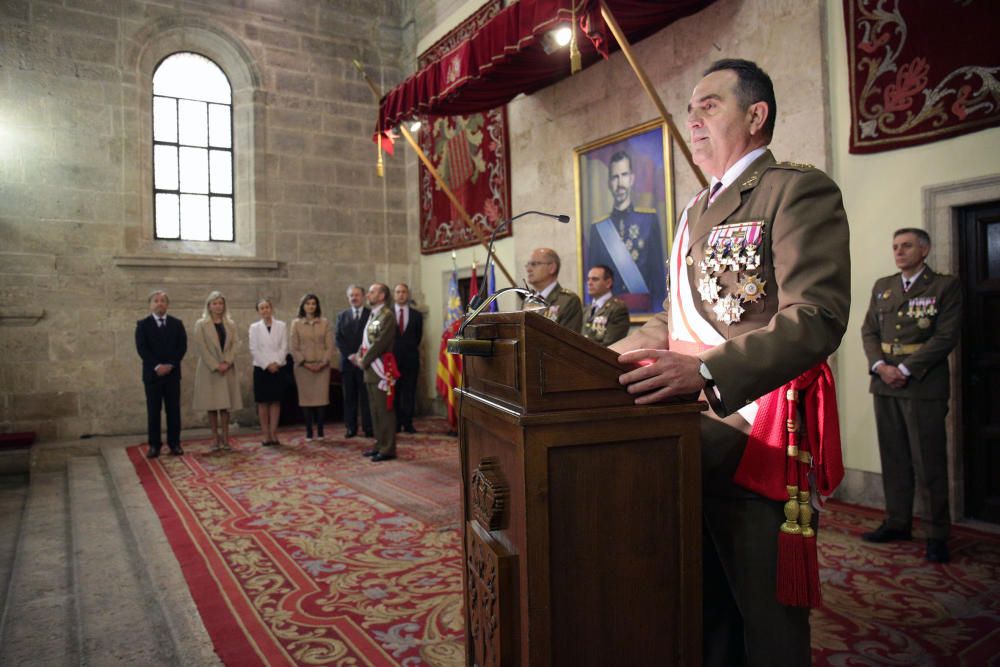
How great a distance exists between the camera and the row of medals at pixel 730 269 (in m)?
1.36

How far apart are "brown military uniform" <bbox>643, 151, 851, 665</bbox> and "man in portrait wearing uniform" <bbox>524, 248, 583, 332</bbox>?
2.94 metres

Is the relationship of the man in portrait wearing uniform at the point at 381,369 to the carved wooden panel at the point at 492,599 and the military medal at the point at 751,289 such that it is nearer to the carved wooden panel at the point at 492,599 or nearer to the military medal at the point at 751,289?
the carved wooden panel at the point at 492,599

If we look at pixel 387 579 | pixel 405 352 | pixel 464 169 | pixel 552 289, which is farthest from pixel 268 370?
pixel 387 579

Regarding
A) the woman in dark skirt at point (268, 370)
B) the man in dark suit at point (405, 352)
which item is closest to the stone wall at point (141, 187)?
the woman in dark skirt at point (268, 370)

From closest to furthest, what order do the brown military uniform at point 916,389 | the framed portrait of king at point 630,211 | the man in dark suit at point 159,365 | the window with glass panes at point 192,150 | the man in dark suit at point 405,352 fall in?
the brown military uniform at point 916,389 < the framed portrait of king at point 630,211 < the man in dark suit at point 159,365 < the man in dark suit at point 405,352 < the window with glass panes at point 192,150

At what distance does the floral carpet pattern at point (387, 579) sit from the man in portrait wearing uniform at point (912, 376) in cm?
30

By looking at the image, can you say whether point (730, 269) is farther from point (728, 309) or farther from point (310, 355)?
point (310, 355)

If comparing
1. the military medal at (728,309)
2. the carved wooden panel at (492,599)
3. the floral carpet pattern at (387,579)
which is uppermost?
the military medal at (728,309)

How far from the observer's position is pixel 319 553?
11.5 ft

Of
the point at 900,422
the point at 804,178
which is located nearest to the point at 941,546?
the point at 900,422

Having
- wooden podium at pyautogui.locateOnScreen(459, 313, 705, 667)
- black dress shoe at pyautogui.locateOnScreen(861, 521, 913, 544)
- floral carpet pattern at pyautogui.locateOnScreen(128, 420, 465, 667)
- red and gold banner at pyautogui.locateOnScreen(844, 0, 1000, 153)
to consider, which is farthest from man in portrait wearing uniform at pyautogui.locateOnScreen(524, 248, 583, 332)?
wooden podium at pyautogui.locateOnScreen(459, 313, 705, 667)

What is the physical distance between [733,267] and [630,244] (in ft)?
14.8

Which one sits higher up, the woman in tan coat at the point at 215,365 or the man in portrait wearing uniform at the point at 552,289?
the man in portrait wearing uniform at the point at 552,289

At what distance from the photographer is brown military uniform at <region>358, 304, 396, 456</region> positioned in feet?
19.2
